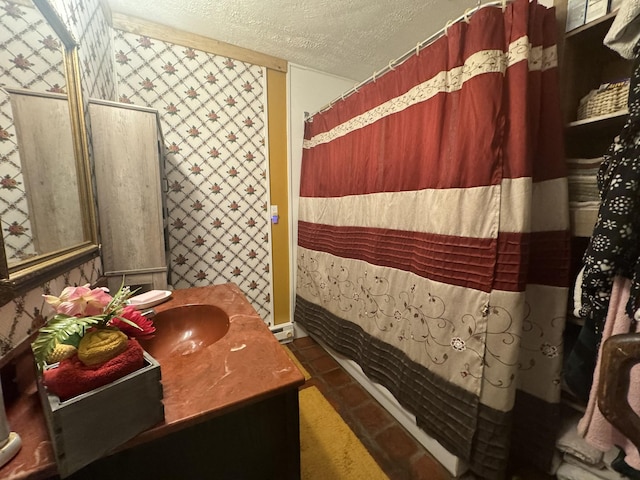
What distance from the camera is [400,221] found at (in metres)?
1.17

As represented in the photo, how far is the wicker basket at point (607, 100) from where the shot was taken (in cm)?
77

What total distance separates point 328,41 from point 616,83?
4.84 ft

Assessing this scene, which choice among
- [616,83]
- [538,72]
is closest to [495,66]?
[538,72]

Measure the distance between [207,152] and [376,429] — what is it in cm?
196

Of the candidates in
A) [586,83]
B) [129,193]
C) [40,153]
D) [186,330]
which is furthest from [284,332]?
[586,83]

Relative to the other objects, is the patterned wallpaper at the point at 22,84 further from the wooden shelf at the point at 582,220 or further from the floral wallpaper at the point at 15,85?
the wooden shelf at the point at 582,220

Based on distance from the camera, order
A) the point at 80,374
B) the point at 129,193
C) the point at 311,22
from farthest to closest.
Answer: the point at 311,22 < the point at 129,193 < the point at 80,374

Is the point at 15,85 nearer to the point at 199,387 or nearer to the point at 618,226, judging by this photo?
the point at 199,387

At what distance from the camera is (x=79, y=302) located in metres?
0.44

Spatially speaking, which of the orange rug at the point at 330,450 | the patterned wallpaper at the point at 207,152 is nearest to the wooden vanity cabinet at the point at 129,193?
the patterned wallpaper at the point at 207,152

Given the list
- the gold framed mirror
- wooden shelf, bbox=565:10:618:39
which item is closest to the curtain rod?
wooden shelf, bbox=565:10:618:39

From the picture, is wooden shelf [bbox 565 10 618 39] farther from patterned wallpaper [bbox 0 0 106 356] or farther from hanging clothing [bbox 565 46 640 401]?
patterned wallpaper [bbox 0 0 106 356]

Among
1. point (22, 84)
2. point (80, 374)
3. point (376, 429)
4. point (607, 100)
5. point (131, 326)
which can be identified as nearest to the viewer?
point (80, 374)

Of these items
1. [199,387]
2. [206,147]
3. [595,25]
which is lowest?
[199,387]
